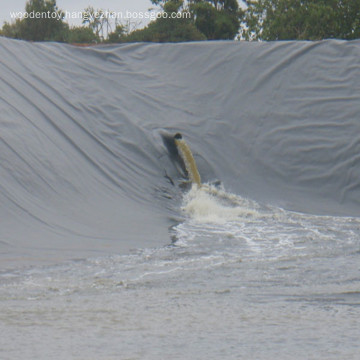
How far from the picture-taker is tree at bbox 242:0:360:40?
21766 mm

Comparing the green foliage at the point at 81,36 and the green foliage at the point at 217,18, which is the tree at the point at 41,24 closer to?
the green foliage at the point at 81,36

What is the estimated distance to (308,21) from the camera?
22.2 metres

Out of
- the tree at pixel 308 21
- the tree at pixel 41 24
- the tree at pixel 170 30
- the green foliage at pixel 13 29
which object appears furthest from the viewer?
the green foliage at pixel 13 29

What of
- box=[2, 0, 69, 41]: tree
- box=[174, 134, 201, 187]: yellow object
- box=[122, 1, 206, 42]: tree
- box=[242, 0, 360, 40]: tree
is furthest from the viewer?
box=[2, 0, 69, 41]: tree

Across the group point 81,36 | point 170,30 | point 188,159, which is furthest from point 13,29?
point 188,159

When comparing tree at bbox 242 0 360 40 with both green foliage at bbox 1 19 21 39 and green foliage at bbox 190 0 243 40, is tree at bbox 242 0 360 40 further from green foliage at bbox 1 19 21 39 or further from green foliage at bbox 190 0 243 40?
green foliage at bbox 1 19 21 39

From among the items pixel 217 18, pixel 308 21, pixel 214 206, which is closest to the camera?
pixel 214 206

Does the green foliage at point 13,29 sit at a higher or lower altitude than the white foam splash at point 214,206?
higher

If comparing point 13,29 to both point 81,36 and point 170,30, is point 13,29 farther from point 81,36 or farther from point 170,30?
point 170,30

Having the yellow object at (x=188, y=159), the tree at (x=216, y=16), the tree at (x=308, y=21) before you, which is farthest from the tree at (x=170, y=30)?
the yellow object at (x=188, y=159)

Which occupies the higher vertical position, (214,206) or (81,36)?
(81,36)

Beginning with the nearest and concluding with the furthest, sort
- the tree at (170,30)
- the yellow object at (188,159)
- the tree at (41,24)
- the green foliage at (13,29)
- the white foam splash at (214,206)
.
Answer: the white foam splash at (214,206), the yellow object at (188,159), the tree at (170,30), the tree at (41,24), the green foliage at (13,29)

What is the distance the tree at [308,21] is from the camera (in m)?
21.8

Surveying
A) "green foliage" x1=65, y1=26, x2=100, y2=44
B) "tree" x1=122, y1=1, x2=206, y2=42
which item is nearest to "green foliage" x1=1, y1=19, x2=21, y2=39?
"green foliage" x1=65, y1=26, x2=100, y2=44
